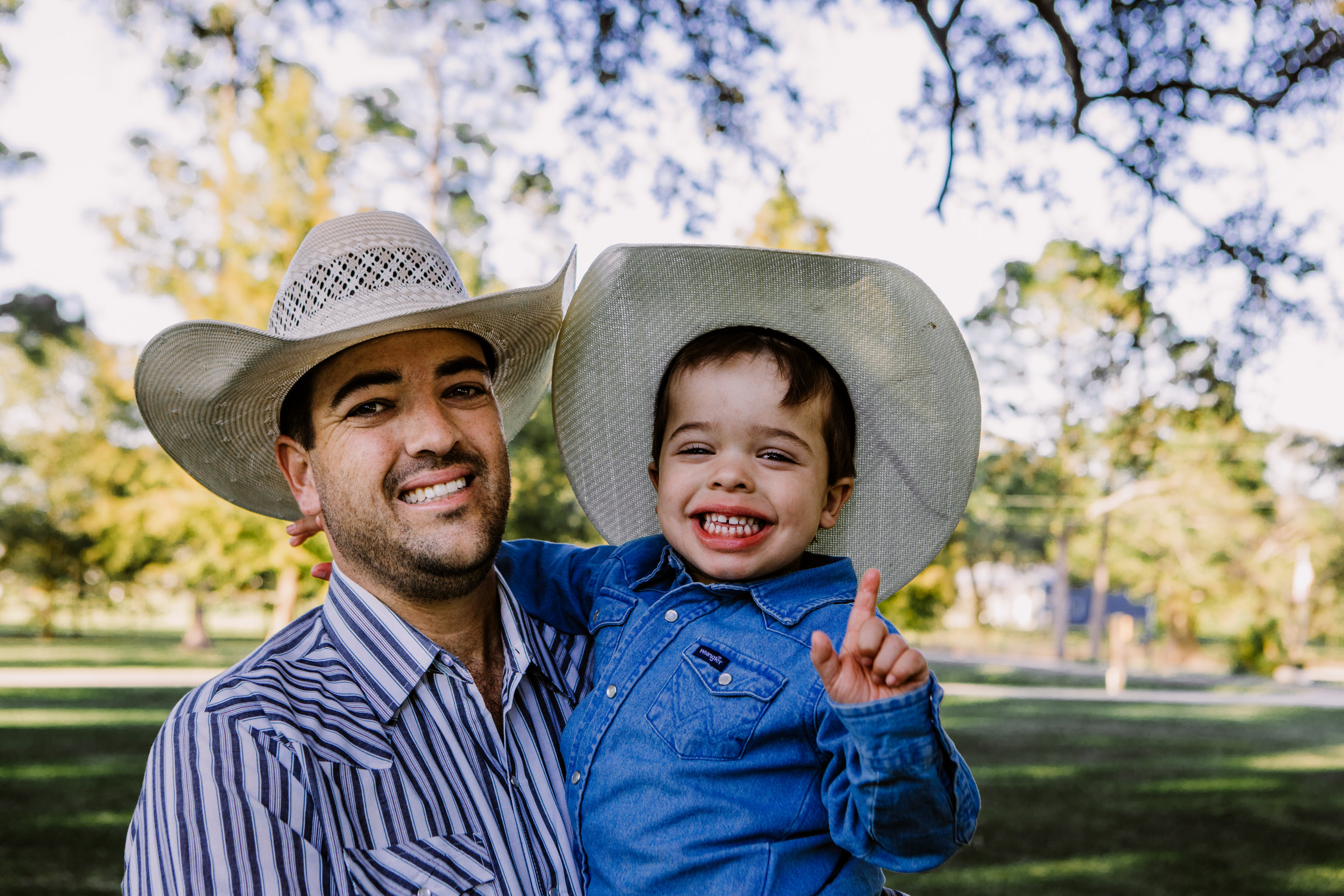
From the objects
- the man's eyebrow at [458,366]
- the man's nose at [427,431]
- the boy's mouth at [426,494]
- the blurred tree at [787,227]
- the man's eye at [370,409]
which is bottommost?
the boy's mouth at [426,494]

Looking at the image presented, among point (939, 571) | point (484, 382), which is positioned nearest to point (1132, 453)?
point (484, 382)

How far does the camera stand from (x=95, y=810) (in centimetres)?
928

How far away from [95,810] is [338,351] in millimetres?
8762

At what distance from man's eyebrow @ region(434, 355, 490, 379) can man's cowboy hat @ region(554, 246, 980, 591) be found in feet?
1.18

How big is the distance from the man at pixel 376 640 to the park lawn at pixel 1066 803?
6118mm

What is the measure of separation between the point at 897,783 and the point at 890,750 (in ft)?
0.23

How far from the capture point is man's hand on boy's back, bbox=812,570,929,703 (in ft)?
5.48

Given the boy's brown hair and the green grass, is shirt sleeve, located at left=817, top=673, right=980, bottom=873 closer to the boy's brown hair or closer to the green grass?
the boy's brown hair

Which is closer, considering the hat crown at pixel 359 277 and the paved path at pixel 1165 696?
the hat crown at pixel 359 277

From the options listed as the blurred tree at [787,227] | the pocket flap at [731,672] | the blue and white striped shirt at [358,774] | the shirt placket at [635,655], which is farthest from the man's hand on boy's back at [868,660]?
the blurred tree at [787,227]

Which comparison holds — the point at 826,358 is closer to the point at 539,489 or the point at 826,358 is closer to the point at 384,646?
the point at 384,646

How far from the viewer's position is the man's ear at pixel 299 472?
2389mm

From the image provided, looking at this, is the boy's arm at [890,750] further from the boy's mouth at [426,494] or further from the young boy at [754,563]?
the boy's mouth at [426,494]

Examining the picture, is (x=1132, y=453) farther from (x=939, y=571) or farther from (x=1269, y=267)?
(x=939, y=571)
